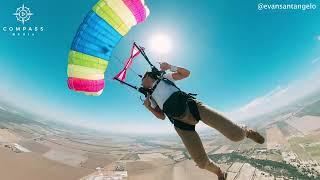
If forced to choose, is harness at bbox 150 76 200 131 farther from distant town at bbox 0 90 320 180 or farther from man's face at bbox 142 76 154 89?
distant town at bbox 0 90 320 180

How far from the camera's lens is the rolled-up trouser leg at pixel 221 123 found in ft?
24.3

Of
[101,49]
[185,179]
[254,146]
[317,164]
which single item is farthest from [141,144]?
[101,49]

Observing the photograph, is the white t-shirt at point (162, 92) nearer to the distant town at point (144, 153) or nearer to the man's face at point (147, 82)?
the man's face at point (147, 82)

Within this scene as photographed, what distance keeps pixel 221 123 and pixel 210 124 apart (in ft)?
0.71

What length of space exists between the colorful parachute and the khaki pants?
297 cm

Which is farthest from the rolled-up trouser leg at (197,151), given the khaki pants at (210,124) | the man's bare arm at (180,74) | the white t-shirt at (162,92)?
the man's bare arm at (180,74)

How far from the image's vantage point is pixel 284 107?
251 ft

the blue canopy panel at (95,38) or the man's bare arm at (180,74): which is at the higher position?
the blue canopy panel at (95,38)

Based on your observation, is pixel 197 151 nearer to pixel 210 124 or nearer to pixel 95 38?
pixel 210 124

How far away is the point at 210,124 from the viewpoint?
25.0ft

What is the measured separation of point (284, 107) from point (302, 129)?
1657 cm

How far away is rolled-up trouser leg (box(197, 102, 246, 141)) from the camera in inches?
291

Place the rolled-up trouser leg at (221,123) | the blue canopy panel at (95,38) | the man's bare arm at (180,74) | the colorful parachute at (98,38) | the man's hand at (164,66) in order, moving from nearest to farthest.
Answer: the rolled-up trouser leg at (221,123), the man's hand at (164,66), the man's bare arm at (180,74), the blue canopy panel at (95,38), the colorful parachute at (98,38)

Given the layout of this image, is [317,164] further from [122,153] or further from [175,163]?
[122,153]
